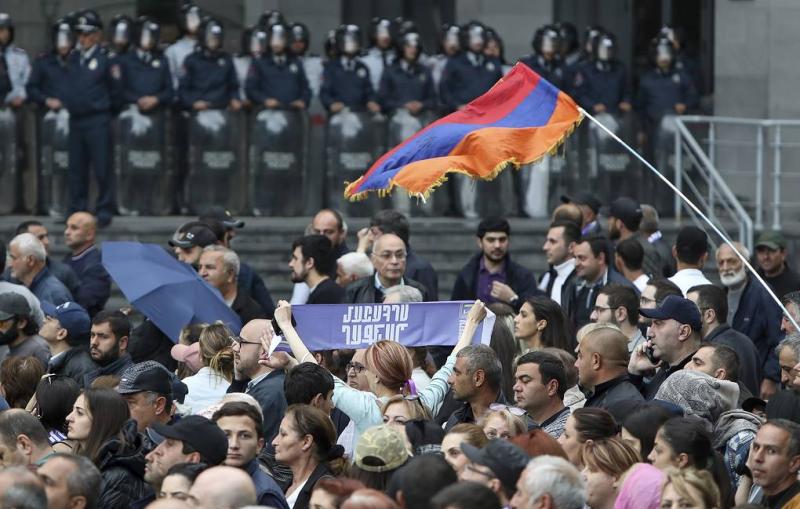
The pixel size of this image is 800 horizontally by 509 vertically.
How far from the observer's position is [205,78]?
769 inches

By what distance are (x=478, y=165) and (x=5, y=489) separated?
5081 millimetres

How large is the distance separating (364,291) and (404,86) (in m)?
6.43

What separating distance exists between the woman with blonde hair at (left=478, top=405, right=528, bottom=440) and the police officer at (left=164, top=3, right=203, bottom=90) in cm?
1070

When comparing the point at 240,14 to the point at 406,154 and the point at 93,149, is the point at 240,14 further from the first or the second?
the point at 406,154

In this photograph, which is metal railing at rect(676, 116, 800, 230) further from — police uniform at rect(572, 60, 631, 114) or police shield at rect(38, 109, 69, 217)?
police shield at rect(38, 109, 69, 217)

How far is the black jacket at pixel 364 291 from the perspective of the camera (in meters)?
13.3

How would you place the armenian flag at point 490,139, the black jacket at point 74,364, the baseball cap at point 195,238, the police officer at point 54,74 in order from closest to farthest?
the black jacket at point 74,364
the armenian flag at point 490,139
the baseball cap at point 195,238
the police officer at point 54,74

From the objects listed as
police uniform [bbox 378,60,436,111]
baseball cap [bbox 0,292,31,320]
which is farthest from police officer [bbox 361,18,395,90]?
baseball cap [bbox 0,292,31,320]

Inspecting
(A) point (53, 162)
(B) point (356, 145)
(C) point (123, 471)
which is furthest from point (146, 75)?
(C) point (123, 471)

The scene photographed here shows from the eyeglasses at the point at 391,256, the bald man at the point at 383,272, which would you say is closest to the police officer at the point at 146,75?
the bald man at the point at 383,272

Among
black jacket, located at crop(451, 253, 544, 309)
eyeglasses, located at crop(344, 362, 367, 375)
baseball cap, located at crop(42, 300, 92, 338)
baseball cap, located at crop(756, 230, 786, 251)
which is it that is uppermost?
eyeglasses, located at crop(344, 362, 367, 375)

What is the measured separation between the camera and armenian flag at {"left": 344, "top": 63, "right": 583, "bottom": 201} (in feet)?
40.1

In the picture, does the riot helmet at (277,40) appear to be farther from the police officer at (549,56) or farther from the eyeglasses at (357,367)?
the eyeglasses at (357,367)

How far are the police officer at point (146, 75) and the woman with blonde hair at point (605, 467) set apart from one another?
36.3ft
